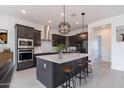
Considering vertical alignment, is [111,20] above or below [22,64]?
above

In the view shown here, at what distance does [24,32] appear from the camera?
5.58 m

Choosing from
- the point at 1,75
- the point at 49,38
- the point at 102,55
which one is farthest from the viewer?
the point at 102,55

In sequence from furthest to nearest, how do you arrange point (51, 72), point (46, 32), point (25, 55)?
point (46, 32), point (25, 55), point (51, 72)

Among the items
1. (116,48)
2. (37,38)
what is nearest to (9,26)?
(37,38)

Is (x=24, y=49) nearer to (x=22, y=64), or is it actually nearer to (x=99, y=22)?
(x=22, y=64)

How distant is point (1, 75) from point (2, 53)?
385 centimetres

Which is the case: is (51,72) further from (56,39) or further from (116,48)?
(56,39)

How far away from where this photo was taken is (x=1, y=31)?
16.7 feet

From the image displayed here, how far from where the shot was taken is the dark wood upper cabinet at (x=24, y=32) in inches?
208

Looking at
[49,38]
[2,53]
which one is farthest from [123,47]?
[2,53]

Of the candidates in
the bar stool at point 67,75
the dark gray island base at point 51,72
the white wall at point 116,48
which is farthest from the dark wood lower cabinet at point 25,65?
the white wall at point 116,48

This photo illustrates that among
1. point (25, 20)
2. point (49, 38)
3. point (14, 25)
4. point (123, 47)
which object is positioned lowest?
point (123, 47)

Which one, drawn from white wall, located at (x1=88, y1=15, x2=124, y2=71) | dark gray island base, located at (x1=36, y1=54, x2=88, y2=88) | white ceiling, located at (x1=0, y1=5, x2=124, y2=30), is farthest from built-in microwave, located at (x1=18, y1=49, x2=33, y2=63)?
Answer: white wall, located at (x1=88, y1=15, x2=124, y2=71)

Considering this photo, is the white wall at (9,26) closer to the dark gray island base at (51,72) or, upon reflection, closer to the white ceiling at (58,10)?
the white ceiling at (58,10)
